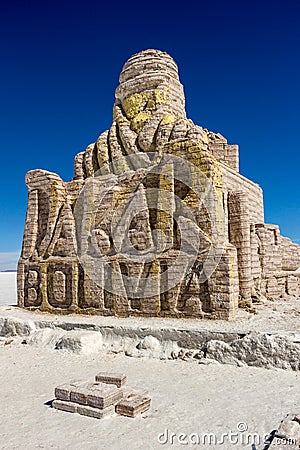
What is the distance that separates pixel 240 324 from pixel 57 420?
4.74 meters

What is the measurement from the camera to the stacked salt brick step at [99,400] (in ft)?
21.1

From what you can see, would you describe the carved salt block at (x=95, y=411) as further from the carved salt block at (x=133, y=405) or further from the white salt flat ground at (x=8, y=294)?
the white salt flat ground at (x=8, y=294)

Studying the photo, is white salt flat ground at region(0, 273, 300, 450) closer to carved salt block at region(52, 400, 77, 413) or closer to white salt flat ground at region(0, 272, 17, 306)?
carved salt block at region(52, 400, 77, 413)

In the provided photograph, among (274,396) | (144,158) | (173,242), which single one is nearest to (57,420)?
(274,396)

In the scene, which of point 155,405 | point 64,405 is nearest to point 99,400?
point 64,405

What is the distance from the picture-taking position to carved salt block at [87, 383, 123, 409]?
6469mm

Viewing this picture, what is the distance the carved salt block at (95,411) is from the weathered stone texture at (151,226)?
4.29m

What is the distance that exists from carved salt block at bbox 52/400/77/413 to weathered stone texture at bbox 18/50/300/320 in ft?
14.3

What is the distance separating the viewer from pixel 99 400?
6.49 metres

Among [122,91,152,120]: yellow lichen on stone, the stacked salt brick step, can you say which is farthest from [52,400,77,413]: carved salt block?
[122,91,152,120]: yellow lichen on stone

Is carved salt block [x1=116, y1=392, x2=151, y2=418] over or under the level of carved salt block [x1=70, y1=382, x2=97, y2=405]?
under

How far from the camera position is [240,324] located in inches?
377

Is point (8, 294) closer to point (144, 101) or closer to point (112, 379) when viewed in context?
point (144, 101)

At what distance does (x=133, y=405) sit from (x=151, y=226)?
5.79m
